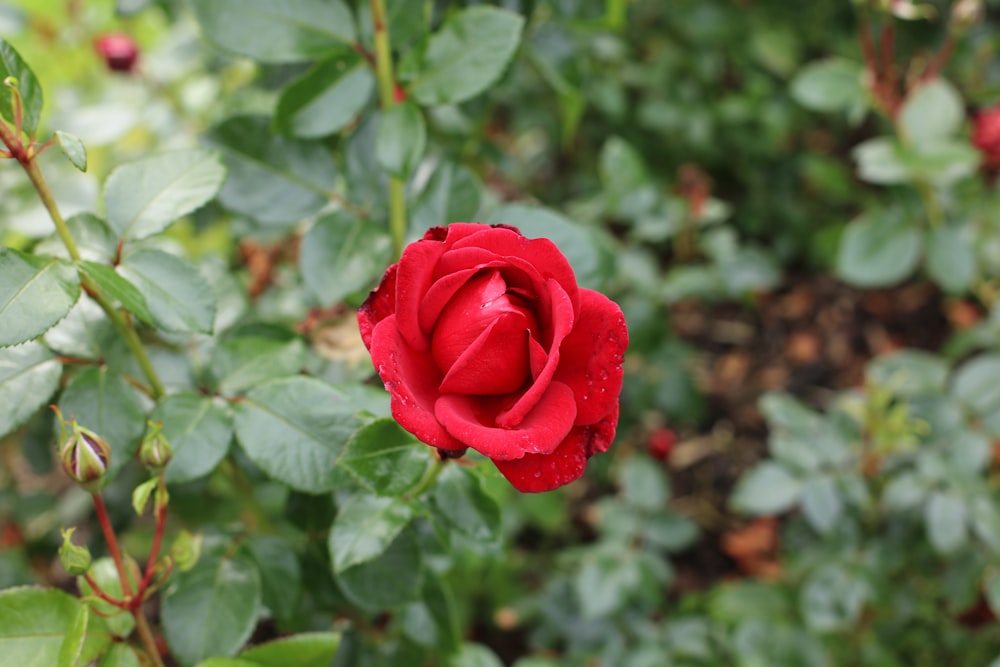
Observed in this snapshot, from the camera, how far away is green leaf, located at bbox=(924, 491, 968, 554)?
138cm

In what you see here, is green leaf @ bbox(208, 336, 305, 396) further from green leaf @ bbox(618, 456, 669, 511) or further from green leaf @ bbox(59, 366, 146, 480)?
green leaf @ bbox(618, 456, 669, 511)

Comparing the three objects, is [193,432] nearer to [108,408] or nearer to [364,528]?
[108,408]

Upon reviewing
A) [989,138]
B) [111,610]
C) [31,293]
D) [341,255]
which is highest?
[31,293]

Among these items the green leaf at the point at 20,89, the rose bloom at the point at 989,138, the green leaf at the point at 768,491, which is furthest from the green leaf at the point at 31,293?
the rose bloom at the point at 989,138

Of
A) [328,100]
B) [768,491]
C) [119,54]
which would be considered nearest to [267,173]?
[328,100]

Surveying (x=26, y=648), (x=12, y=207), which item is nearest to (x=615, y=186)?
(x=12, y=207)

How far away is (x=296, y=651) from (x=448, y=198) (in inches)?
22.2

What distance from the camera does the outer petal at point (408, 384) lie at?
569 mm

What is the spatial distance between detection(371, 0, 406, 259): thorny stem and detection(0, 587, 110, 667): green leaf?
0.51 metres

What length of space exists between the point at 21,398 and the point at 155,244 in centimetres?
45

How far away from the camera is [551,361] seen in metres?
0.56

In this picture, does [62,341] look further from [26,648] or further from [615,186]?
[615,186]

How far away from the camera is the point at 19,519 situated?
60.7 inches

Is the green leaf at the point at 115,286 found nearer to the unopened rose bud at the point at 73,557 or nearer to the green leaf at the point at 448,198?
the unopened rose bud at the point at 73,557
